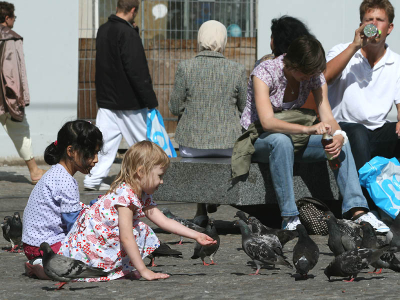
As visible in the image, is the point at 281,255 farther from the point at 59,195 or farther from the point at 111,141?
the point at 111,141

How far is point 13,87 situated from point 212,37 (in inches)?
149

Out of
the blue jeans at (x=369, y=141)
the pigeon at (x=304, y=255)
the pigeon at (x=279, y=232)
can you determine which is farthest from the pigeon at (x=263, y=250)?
the blue jeans at (x=369, y=141)

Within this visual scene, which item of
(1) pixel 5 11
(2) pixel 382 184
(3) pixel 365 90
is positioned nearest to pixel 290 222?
(2) pixel 382 184

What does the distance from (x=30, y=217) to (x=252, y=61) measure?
874cm

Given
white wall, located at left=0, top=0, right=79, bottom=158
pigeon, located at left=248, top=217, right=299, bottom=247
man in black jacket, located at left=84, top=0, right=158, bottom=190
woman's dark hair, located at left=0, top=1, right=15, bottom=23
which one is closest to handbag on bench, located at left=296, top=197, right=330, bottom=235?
pigeon, located at left=248, top=217, right=299, bottom=247

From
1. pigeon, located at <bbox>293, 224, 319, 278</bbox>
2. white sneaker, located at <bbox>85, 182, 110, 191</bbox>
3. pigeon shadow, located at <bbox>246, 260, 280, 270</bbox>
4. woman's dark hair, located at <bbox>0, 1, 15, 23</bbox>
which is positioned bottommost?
white sneaker, located at <bbox>85, 182, 110, 191</bbox>

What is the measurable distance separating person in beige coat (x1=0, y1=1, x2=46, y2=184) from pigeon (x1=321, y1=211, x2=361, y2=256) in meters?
5.54

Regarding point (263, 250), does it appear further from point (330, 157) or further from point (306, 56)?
point (306, 56)

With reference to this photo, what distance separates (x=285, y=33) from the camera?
7074 mm

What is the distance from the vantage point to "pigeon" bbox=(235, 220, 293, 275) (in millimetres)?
5301

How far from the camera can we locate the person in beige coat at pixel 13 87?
10.1 metres

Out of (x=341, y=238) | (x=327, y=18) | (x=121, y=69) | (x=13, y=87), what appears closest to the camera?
(x=341, y=238)

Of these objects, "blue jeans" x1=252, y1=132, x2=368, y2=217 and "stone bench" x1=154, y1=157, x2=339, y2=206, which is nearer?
"blue jeans" x1=252, y1=132, x2=368, y2=217

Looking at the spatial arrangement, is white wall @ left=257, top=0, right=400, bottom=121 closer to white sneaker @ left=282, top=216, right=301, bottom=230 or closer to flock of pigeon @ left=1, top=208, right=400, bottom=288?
white sneaker @ left=282, top=216, right=301, bottom=230
